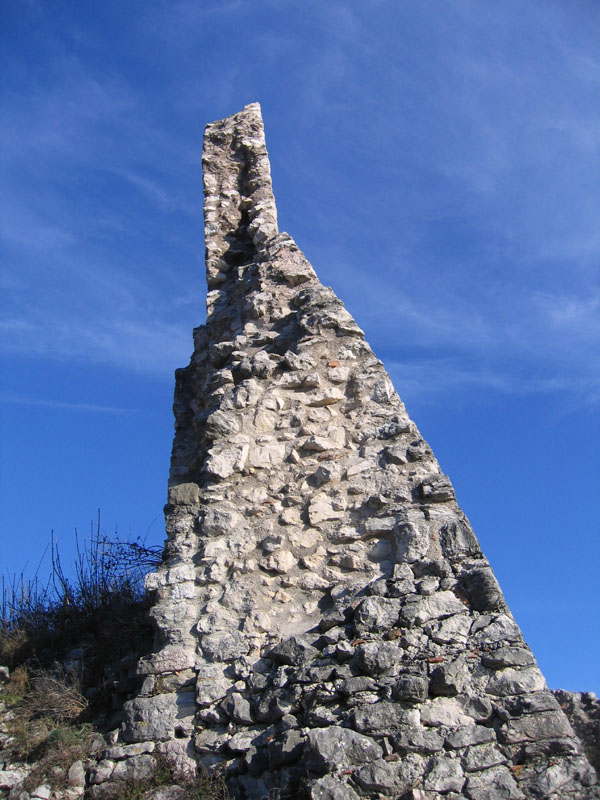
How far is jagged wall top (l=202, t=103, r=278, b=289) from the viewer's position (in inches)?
286

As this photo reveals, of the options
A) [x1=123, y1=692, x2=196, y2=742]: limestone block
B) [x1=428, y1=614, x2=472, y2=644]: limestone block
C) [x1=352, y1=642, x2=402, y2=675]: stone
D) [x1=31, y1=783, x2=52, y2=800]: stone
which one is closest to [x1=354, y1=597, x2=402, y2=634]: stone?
[x1=352, y1=642, x2=402, y2=675]: stone

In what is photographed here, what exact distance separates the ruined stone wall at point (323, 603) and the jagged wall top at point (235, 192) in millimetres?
908

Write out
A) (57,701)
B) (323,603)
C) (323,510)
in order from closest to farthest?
(323,603) → (57,701) → (323,510)

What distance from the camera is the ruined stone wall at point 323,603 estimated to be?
3564 millimetres

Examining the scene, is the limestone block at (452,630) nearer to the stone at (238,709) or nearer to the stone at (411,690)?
the stone at (411,690)

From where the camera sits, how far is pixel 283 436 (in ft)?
17.7

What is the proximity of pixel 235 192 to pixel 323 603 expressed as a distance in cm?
479

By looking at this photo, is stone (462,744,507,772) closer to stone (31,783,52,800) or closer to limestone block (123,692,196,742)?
limestone block (123,692,196,742)

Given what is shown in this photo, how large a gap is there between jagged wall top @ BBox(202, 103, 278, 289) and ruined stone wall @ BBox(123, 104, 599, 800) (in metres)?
0.91

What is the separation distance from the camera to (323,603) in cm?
454

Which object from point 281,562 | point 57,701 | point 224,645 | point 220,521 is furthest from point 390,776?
point 57,701

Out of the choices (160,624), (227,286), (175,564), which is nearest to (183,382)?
(227,286)

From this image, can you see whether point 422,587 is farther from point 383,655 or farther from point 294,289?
point 294,289

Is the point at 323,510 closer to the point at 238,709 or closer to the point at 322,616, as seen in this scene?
the point at 322,616
